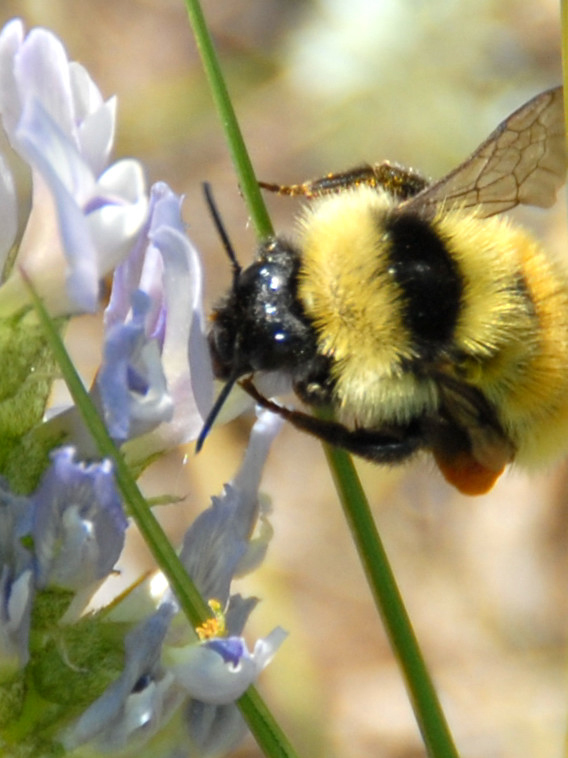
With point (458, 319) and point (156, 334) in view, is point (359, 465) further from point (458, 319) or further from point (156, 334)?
point (156, 334)

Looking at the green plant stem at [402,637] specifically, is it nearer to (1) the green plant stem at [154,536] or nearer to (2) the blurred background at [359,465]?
(1) the green plant stem at [154,536]

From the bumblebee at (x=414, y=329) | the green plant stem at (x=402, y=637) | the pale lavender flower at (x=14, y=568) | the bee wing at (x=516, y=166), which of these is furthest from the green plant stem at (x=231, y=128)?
the pale lavender flower at (x=14, y=568)

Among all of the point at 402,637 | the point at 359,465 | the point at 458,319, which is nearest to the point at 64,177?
the point at 458,319

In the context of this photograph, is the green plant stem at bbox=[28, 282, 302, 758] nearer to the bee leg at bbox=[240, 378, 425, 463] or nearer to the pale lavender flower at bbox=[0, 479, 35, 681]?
the pale lavender flower at bbox=[0, 479, 35, 681]

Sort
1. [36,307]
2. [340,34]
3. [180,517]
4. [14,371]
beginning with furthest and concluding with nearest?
1. [340,34]
2. [180,517]
3. [14,371]
4. [36,307]

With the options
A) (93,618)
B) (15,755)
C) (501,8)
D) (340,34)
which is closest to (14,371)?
(93,618)

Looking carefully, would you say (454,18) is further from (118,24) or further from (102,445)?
(102,445)
